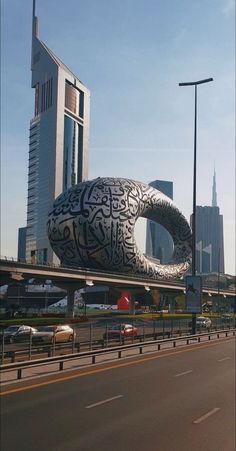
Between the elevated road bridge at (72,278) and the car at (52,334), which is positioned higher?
the elevated road bridge at (72,278)

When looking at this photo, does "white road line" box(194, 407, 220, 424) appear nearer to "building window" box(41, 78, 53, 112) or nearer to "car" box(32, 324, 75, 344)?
"car" box(32, 324, 75, 344)

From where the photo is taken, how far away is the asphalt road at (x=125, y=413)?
368 inches

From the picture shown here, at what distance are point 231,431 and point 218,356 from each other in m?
16.7

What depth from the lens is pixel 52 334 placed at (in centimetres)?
2533

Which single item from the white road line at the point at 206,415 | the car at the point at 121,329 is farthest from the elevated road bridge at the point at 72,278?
the white road line at the point at 206,415

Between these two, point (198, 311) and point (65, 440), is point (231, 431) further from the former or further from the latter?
point (198, 311)

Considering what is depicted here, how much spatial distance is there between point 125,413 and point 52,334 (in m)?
13.8

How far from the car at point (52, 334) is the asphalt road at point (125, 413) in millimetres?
6467

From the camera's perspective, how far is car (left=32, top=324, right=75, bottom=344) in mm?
25659

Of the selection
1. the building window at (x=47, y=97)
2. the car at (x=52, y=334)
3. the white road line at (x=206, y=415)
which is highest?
the building window at (x=47, y=97)

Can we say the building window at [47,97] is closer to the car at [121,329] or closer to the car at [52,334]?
the car at [121,329]

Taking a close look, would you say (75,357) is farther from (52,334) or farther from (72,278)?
(72,278)

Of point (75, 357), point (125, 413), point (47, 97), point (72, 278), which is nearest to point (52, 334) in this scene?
point (75, 357)

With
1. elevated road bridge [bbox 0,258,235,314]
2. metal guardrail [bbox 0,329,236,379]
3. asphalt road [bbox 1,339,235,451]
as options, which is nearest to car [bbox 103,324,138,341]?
metal guardrail [bbox 0,329,236,379]
